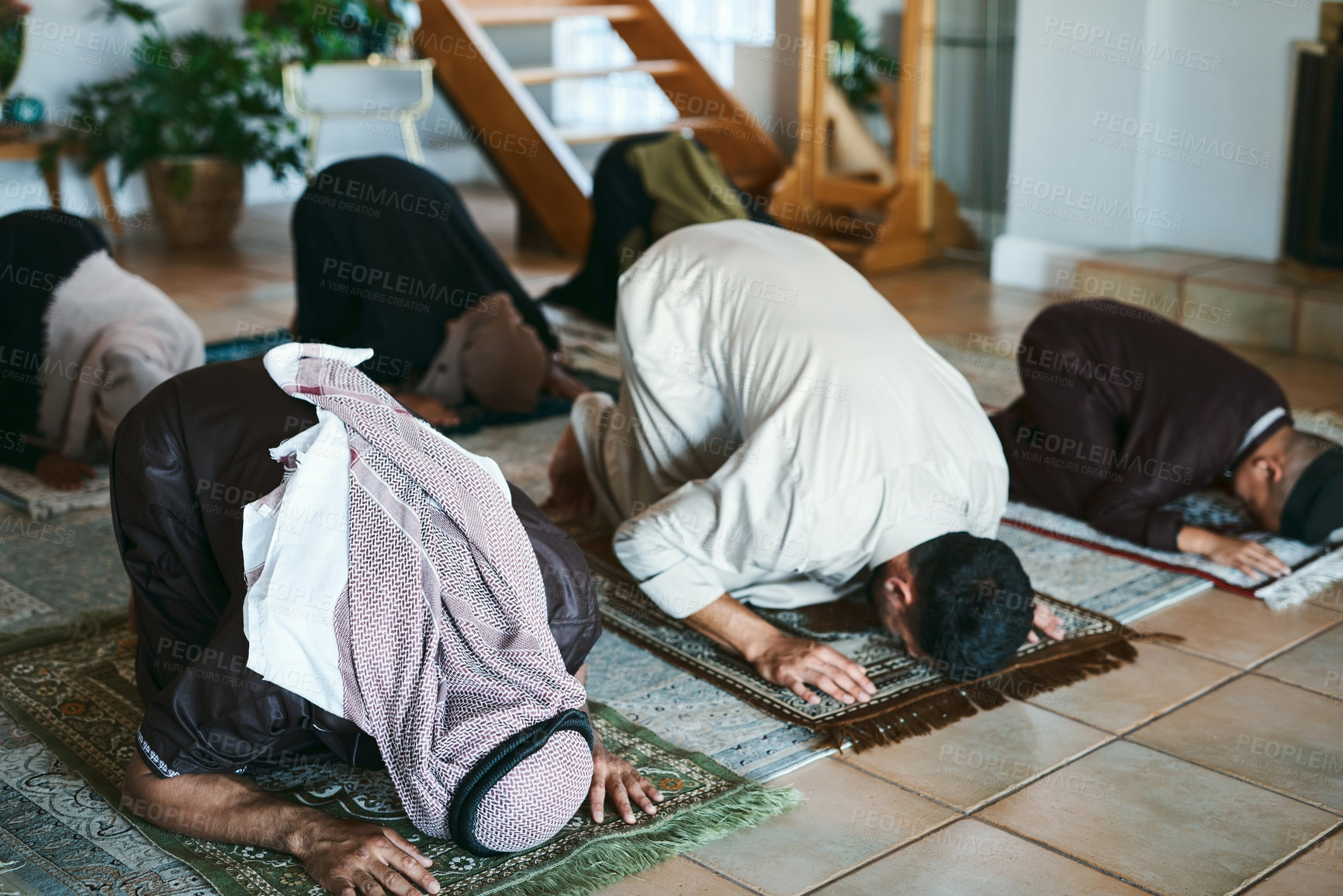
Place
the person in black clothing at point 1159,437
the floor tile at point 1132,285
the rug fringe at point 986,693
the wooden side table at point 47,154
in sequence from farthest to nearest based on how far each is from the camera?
the wooden side table at point 47,154, the floor tile at point 1132,285, the person in black clothing at point 1159,437, the rug fringe at point 986,693

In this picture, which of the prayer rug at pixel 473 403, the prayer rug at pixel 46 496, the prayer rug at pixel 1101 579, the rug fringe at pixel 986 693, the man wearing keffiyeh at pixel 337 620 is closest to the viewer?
the man wearing keffiyeh at pixel 337 620

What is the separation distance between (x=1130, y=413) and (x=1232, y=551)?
35 centimetres

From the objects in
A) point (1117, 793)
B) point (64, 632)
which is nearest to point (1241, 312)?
point (1117, 793)

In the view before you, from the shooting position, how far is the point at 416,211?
3783mm

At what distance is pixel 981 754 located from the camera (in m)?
2.06

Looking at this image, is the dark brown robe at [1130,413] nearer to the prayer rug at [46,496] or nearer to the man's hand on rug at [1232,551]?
the man's hand on rug at [1232,551]

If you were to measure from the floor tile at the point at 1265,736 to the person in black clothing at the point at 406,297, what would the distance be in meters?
2.10

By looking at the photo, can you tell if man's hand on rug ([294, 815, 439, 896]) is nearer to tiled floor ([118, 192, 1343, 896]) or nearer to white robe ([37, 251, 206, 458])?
tiled floor ([118, 192, 1343, 896])

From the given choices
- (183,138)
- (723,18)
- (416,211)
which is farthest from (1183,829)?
(723,18)

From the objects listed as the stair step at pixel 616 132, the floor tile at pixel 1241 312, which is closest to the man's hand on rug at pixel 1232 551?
the floor tile at pixel 1241 312

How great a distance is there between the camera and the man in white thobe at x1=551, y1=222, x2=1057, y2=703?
2.16m

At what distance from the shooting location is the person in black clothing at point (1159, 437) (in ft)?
8.93

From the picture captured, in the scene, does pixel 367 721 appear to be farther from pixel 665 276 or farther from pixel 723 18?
pixel 723 18

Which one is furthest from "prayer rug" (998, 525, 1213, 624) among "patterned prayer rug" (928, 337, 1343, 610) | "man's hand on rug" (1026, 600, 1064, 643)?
"man's hand on rug" (1026, 600, 1064, 643)
